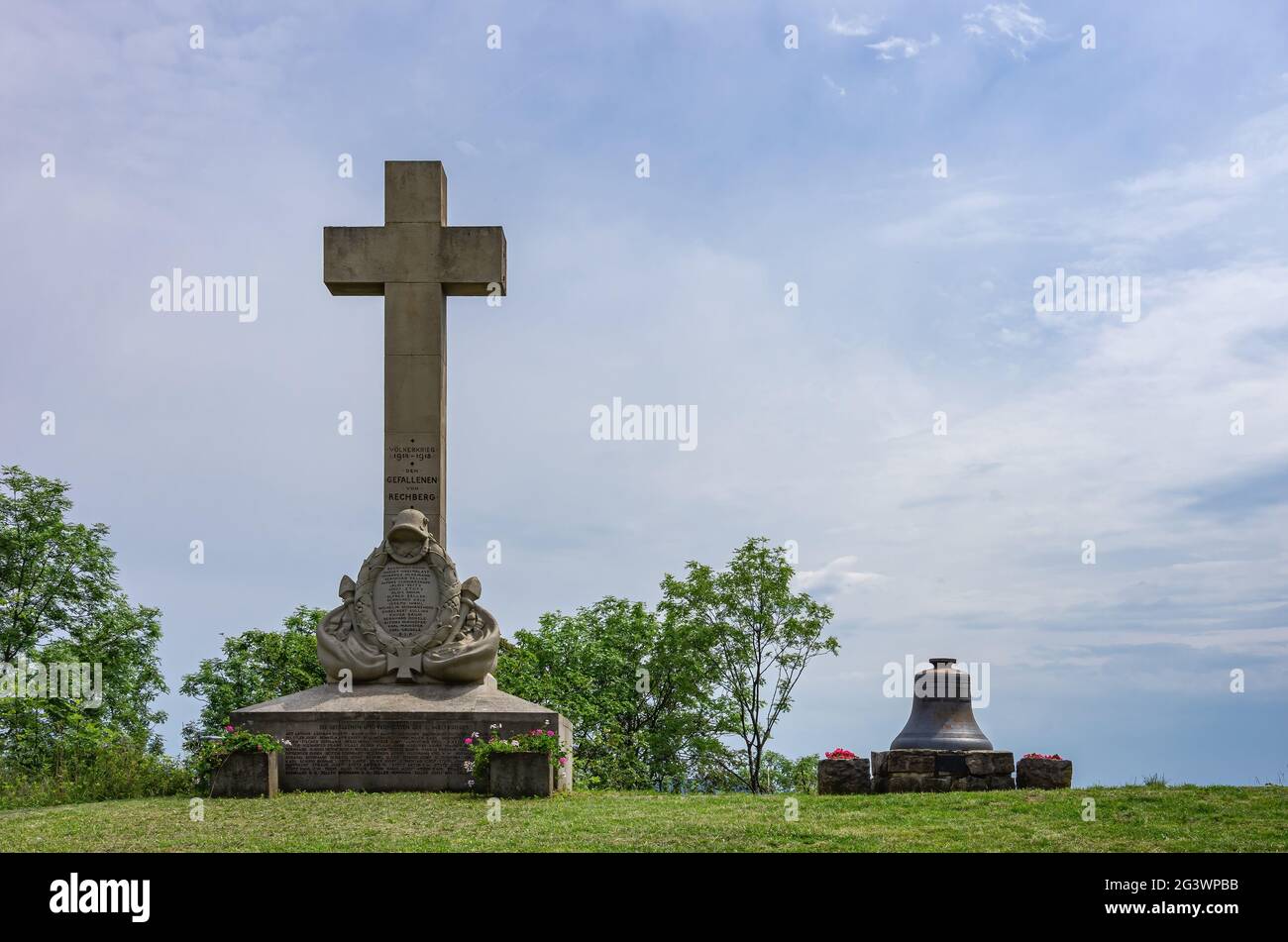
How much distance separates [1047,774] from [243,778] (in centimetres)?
968

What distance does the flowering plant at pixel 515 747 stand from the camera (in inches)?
611

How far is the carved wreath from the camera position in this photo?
1767 centimetres

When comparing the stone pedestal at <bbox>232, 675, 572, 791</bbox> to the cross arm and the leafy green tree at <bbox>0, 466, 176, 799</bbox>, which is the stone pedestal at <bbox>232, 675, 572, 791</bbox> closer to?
the cross arm

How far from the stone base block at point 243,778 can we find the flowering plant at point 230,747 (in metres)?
0.10

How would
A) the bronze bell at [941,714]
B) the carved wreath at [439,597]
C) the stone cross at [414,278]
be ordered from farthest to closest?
the stone cross at [414,278], the carved wreath at [439,597], the bronze bell at [941,714]

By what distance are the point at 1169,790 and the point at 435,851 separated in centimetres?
825

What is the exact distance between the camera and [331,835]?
11766mm

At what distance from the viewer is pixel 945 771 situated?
1564 centimetres

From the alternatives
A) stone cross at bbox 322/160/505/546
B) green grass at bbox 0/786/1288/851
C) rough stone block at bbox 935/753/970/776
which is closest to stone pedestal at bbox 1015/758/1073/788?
green grass at bbox 0/786/1288/851

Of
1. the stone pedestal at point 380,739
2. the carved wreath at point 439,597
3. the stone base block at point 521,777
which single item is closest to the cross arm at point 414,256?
the carved wreath at point 439,597

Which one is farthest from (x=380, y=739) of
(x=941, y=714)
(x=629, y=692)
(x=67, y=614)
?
(x=67, y=614)

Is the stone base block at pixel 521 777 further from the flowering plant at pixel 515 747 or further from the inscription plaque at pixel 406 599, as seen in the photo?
the inscription plaque at pixel 406 599

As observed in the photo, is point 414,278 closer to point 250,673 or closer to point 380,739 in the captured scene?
point 380,739

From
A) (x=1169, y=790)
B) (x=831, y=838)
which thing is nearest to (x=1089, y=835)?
(x=831, y=838)
